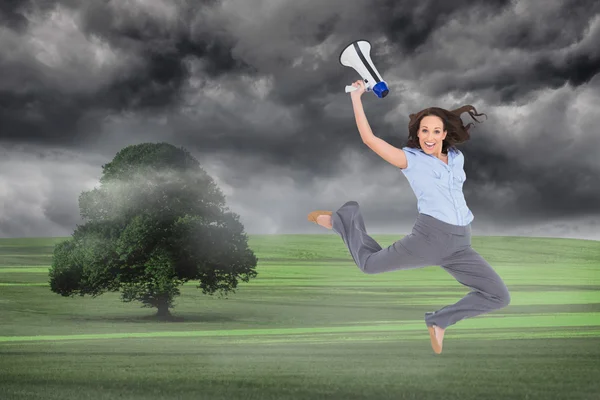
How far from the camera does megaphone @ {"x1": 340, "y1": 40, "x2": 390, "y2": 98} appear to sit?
7.58 metres

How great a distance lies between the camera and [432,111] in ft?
28.3

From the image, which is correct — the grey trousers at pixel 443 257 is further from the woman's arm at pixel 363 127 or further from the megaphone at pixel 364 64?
the megaphone at pixel 364 64

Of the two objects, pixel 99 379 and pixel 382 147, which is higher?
pixel 382 147

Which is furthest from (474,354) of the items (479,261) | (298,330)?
(298,330)

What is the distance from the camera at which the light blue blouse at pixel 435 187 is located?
27.2 feet

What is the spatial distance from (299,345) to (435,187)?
564 inches

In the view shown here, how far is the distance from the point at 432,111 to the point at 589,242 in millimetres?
87602

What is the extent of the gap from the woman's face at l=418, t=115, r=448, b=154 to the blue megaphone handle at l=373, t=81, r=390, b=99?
1.22m

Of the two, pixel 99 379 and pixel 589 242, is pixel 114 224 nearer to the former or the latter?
pixel 99 379

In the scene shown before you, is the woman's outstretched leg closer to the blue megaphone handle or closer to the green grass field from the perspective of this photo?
the blue megaphone handle

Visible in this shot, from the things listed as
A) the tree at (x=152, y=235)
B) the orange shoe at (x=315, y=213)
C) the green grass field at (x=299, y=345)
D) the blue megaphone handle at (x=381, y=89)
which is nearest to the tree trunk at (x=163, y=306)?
the tree at (x=152, y=235)

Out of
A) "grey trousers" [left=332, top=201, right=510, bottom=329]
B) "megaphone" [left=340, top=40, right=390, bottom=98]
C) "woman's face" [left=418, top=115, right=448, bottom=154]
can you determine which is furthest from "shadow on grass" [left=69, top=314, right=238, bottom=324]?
"megaphone" [left=340, top=40, right=390, bottom=98]

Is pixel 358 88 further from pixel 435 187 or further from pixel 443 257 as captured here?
pixel 443 257

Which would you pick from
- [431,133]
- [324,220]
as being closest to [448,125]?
[431,133]
